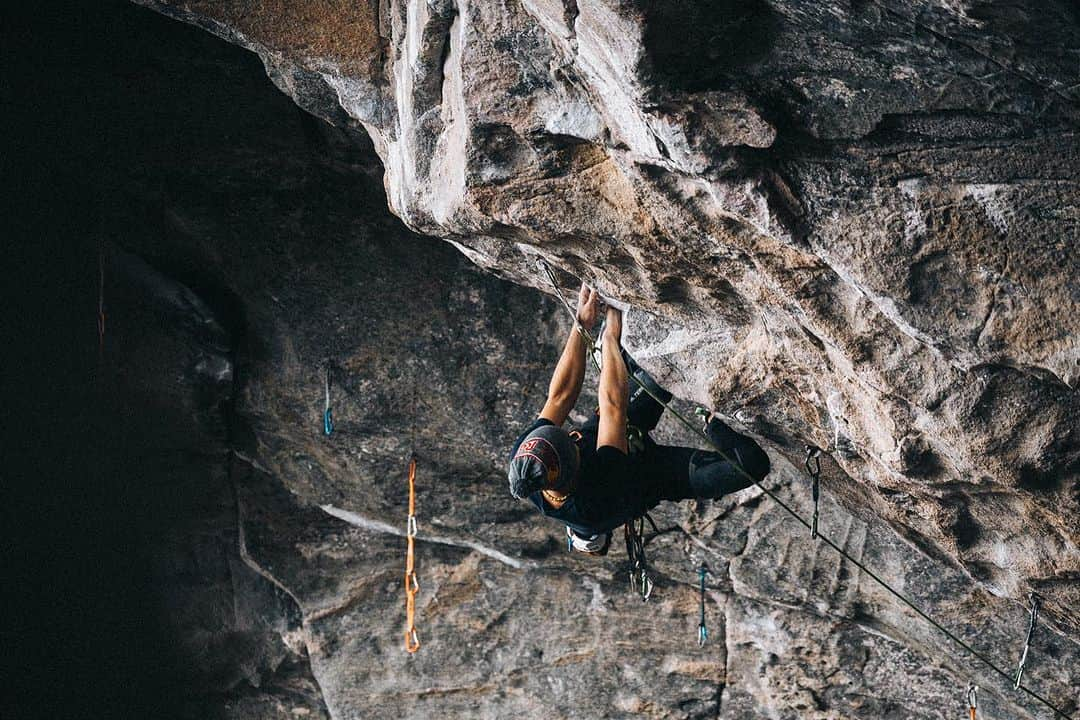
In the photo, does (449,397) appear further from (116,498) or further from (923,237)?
(923,237)

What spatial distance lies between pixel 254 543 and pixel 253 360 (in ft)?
4.24

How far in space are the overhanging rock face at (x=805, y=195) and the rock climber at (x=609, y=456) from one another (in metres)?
0.17

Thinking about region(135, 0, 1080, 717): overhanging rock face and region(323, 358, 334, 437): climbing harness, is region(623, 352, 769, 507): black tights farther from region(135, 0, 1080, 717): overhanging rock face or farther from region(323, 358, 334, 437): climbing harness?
region(323, 358, 334, 437): climbing harness

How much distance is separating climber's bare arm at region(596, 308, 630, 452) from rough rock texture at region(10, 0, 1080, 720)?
0.14 meters

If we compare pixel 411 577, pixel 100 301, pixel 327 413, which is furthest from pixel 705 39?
pixel 411 577

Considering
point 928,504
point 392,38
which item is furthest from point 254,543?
point 928,504

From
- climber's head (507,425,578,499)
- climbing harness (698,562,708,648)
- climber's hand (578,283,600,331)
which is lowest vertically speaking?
climbing harness (698,562,708,648)

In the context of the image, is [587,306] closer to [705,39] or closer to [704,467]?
[704,467]

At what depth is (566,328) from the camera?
538cm

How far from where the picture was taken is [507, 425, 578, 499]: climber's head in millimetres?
3657

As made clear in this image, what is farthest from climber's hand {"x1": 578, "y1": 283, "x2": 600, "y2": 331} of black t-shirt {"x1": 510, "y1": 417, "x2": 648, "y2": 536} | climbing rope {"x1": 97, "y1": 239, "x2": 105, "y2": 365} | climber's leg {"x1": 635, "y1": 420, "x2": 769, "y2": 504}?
climbing rope {"x1": 97, "y1": 239, "x2": 105, "y2": 365}

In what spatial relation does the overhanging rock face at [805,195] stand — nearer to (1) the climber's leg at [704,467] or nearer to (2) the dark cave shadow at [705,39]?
(2) the dark cave shadow at [705,39]

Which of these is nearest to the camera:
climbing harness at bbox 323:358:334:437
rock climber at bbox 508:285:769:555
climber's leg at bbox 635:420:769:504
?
rock climber at bbox 508:285:769:555

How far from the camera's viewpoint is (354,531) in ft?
20.9
